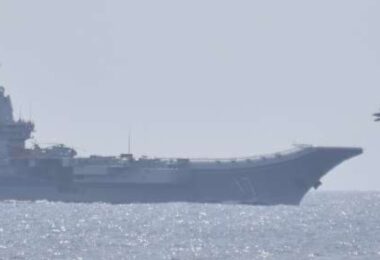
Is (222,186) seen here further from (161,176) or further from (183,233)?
(183,233)

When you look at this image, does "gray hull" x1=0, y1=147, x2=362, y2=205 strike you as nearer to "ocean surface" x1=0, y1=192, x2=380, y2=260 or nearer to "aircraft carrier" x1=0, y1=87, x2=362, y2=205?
"aircraft carrier" x1=0, y1=87, x2=362, y2=205

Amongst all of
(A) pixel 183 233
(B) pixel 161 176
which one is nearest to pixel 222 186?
(B) pixel 161 176

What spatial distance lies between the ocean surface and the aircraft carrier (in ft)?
7.58

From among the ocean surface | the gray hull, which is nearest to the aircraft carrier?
the gray hull

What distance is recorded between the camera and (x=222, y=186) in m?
158

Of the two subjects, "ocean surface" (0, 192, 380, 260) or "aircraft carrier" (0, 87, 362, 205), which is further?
"aircraft carrier" (0, 87, 362, 205)

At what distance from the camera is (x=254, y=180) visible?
15650 cm

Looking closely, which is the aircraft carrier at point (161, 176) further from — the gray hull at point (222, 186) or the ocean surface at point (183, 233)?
the ocean surface at point (183, 233)

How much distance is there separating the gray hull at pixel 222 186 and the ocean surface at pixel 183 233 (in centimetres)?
218

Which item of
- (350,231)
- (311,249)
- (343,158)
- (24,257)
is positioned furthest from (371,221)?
(24,257)

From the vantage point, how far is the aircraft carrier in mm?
156750

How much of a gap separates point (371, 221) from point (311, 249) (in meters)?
40.7

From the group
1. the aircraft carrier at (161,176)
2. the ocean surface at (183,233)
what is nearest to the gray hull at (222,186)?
the aircraft carrier at (161,176)

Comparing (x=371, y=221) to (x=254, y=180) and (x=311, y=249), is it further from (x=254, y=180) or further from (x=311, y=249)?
(x=311, y=249)
